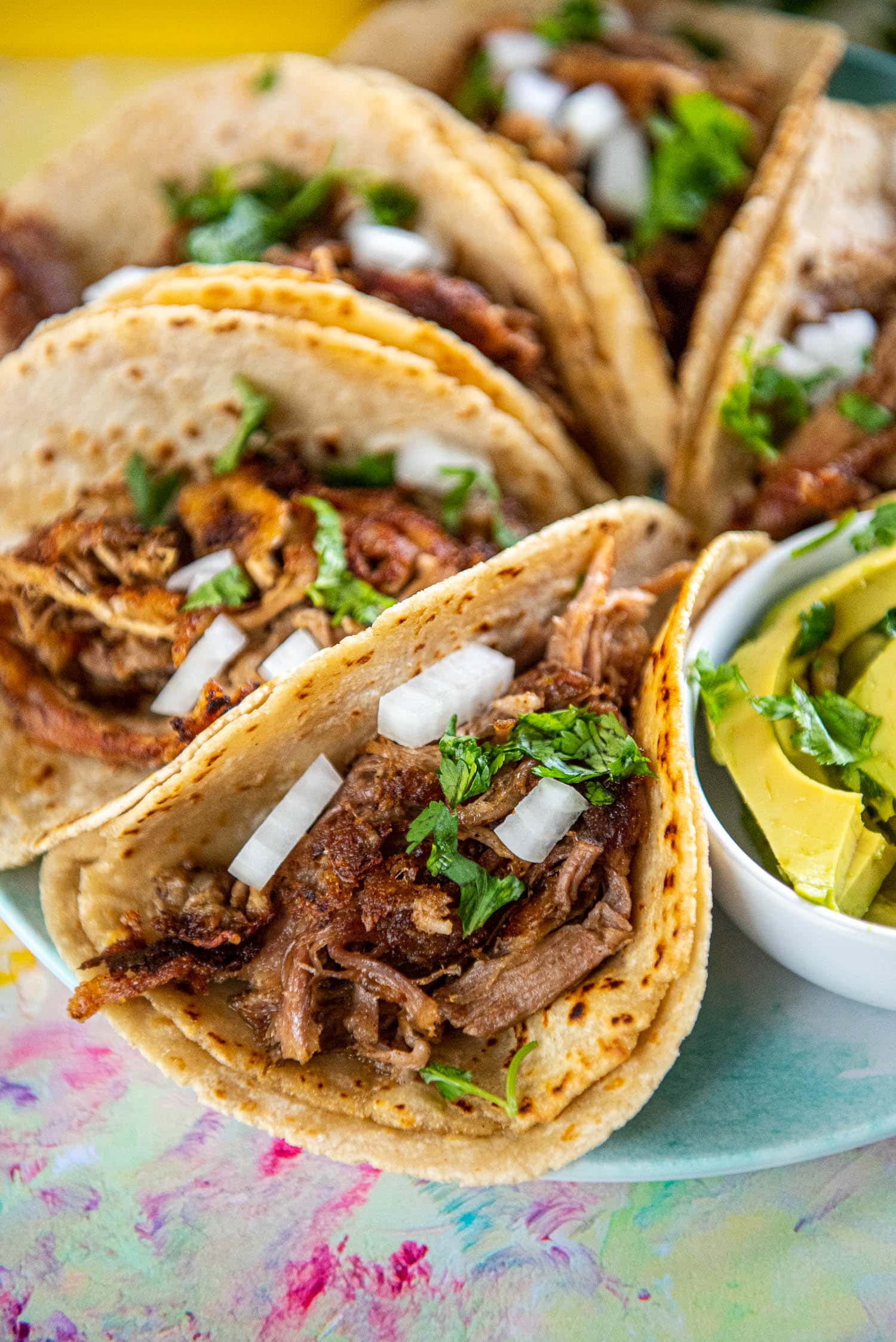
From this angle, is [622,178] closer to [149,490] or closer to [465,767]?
[149,490]

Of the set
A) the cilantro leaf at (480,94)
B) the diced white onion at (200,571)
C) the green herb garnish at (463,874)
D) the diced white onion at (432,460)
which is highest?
the cilantro leaf at (480,94)

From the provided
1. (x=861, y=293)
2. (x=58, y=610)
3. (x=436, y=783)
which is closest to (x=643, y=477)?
(x=861, y=293)

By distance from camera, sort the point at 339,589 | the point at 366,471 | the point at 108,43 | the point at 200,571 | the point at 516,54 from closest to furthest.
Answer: the point at 339,589
the point at 200,571
the point at 366,471
the point at 516,54
the point at 108,43

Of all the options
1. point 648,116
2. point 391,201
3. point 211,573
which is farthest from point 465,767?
point 648,116

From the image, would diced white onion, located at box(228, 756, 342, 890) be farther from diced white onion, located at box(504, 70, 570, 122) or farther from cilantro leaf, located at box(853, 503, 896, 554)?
diced white onion, located at box(504, 70, 570, 122)

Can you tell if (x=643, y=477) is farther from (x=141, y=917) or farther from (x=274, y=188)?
(x=141, y=917)

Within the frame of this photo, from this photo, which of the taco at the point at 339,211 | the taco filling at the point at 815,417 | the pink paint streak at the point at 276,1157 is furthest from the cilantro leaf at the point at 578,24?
the pink paint streak at the point at 276,1157

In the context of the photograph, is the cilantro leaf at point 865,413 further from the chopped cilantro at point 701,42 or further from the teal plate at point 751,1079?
the chopped cilantro at point 701,42
